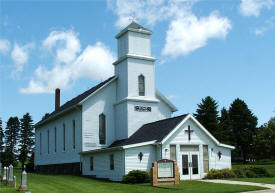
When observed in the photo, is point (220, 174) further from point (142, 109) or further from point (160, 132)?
point (142, 109)

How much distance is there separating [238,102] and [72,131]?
50337 mm

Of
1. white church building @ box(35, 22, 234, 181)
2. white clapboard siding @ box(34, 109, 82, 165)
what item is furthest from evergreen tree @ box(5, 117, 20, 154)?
white church building @ box(35, 22, 234, 181)

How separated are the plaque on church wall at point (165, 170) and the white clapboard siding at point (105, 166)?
14.0ft

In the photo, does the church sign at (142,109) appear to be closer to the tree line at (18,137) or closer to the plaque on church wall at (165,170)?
the plaque on church wall at (165,170)

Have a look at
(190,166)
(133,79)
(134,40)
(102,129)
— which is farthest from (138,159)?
(134,40)

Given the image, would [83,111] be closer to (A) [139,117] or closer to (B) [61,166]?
(A) [139,117]

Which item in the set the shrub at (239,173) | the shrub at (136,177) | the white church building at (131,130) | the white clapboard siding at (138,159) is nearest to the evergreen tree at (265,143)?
the white church building at (131,130)

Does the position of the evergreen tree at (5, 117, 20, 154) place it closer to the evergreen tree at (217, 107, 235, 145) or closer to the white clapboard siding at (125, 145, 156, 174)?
the evergreen tree at (217, 107, 235, 145)

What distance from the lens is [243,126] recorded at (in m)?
76.7

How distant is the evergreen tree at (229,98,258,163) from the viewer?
74875 mm

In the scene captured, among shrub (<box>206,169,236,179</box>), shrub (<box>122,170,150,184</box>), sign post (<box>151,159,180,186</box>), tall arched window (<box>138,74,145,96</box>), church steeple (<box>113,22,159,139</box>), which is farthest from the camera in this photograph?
tall arched window (<box>138,74,145,96</box>)

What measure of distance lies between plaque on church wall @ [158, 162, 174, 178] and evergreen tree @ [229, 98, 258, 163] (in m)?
53.6

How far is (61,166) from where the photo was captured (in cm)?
4119

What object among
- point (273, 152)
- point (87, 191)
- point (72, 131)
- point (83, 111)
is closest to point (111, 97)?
point (83, 111)
